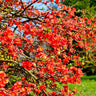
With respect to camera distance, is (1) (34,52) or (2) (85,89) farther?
(2) (85,89)

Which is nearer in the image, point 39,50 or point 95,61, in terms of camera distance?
point 39,50

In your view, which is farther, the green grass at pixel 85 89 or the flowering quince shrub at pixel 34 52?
the green grass at pixel 85 89

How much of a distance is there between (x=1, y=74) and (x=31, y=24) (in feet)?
7.63

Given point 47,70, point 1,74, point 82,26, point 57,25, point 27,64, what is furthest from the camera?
point 82,26

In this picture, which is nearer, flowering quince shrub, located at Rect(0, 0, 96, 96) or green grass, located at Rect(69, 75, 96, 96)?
flowering quince shrub, located at Rect(0, 0, 96, 96)

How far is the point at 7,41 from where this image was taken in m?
3.32

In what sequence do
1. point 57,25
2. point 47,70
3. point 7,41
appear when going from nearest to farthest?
point 7,41 < point 47,70 < point 57,25

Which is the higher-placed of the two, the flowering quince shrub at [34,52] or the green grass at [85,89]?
the flowering quince shrub at [34,52]

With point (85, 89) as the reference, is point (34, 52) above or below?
above

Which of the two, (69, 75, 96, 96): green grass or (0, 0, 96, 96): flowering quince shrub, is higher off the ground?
(0, 0, 96, 96): flowering quince shrub

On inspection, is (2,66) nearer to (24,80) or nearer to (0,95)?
(24,80)

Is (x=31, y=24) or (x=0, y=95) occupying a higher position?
(x=31, y=24)

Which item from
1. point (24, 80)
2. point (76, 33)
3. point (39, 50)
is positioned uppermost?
point (76, 33)

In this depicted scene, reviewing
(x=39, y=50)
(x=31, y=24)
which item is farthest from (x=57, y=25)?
(x=39, y=50)
